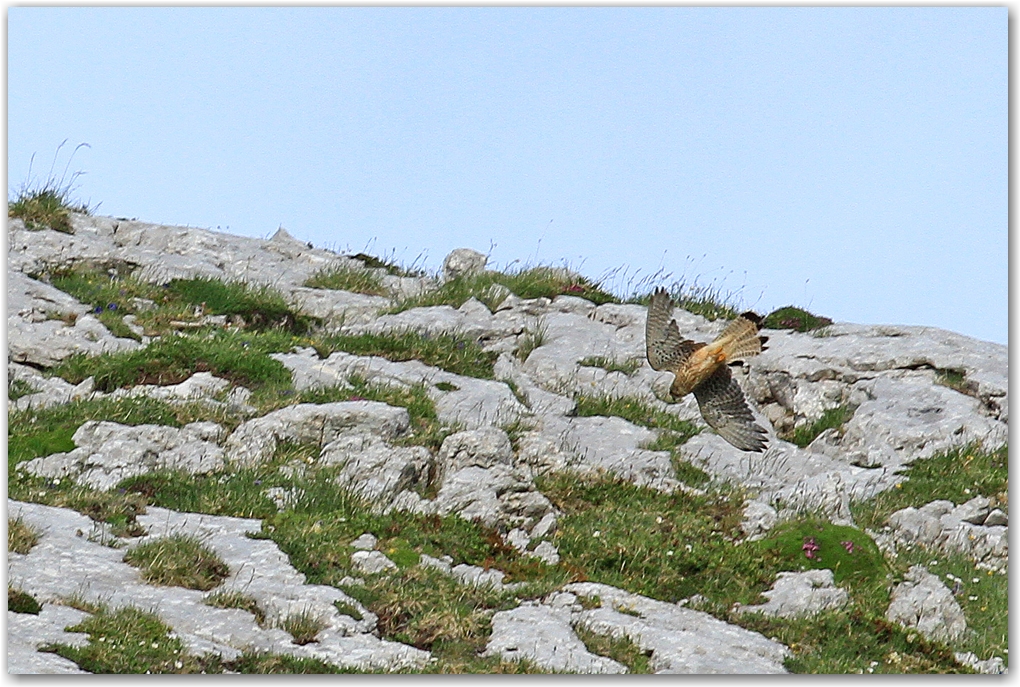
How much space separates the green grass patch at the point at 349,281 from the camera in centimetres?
2481

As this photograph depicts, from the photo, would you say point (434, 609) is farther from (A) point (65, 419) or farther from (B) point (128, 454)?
(A) point (65, 419)

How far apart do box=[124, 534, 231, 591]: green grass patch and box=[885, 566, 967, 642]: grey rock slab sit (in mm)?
7062

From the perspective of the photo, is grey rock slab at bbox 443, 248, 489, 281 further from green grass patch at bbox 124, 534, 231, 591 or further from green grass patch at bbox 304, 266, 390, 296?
green grass patch at bbox 124, 534, 231, 591

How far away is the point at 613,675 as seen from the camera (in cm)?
1080

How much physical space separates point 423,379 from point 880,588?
25.7ft

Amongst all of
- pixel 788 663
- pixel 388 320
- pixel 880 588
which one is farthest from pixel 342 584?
pixel 388 320

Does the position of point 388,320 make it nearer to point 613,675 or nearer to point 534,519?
point 534,519

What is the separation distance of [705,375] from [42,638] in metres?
7.73

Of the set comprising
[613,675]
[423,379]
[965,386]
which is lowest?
[613,675]

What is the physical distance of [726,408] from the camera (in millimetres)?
14539

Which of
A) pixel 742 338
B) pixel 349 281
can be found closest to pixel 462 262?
pixel 349 281

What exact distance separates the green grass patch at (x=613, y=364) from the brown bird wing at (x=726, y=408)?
6213mm

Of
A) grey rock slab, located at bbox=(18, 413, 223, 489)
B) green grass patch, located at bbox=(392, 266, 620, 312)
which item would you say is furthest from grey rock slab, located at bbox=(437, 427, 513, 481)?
green grass patch, located at bbox=(392, 266, 620, 312)

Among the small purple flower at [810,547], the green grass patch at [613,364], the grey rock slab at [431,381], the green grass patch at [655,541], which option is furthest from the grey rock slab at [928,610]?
the green grass patch at [613,364]
